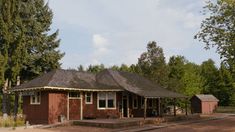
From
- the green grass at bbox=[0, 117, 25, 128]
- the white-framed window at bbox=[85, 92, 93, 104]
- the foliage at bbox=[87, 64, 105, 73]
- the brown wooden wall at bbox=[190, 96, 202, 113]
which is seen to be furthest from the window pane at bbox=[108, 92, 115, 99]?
the foliage at bbox=[87, 64, 105, 73]

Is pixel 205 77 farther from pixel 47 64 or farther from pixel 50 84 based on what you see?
pixel 50 84

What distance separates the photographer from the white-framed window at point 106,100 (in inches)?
1508

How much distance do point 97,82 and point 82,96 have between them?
3.92m

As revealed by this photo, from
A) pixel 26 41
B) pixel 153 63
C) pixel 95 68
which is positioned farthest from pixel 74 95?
pixel 95 68

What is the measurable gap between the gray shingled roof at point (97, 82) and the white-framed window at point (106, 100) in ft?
2.55

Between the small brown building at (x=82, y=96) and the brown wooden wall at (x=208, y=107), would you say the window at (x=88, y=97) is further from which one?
the brown wooden wall at (x=208, y=107)

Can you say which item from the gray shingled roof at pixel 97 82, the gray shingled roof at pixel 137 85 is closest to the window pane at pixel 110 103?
the gray shingled roof at pixel 97 82

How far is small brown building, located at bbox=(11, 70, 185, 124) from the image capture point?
1339 inches

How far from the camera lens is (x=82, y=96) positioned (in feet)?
120

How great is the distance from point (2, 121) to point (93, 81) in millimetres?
11384

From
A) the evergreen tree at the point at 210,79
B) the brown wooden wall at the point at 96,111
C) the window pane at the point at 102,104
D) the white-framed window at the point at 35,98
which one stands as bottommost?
the brown wooden wall at the point at 96,111

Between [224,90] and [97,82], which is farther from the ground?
[224,90]

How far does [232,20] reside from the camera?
27281 millimetres

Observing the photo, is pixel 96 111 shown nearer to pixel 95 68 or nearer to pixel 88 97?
pixel 88 97
